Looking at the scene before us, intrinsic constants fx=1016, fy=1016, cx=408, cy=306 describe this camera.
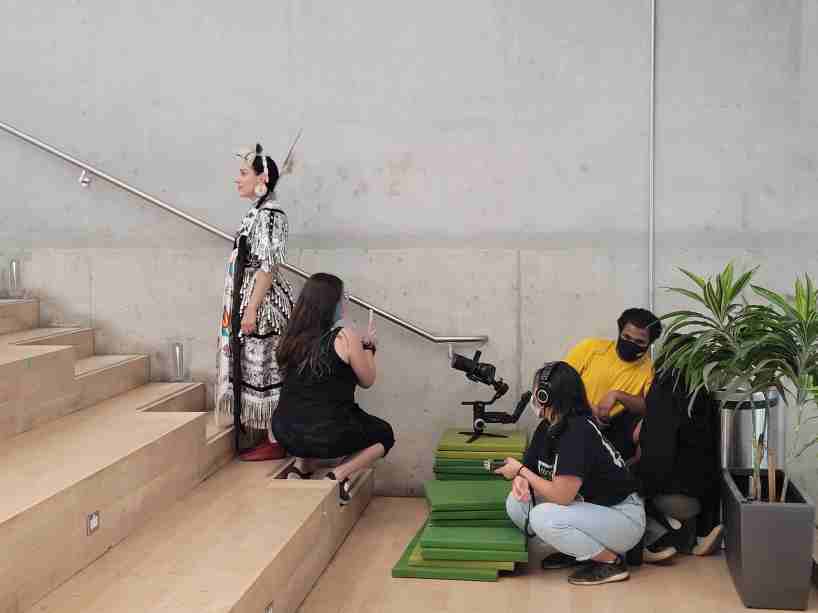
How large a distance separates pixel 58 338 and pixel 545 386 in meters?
2.43

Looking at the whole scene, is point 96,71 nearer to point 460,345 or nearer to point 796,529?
point 460,345

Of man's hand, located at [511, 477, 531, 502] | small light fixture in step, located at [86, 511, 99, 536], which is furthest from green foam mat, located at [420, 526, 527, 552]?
small light fixture in step, located at [86, 511, 99, 536]

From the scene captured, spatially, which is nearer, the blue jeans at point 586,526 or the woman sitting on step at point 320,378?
the blue jeans at point 586,526

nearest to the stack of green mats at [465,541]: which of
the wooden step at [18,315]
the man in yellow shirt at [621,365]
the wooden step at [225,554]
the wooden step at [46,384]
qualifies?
the wooden step at [225,554]

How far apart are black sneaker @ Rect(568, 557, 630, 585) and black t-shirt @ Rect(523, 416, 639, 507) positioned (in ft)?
0.78

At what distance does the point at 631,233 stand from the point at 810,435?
1281 millimetres

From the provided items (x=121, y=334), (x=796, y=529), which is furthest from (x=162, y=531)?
(x=796, y=529)

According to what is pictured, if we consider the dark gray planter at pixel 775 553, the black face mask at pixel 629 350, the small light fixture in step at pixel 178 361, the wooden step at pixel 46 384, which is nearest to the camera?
the dark gray planter at pixel 775 553

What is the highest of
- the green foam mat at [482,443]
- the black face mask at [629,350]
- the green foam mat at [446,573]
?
the black face mask at [629,350]

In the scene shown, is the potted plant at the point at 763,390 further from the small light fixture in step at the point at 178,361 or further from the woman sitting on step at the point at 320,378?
the small light fixture in step at the point at 178,361

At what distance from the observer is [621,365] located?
4504 mm

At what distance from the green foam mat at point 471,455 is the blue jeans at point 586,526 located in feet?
2.13

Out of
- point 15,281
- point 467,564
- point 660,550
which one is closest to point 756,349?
point 660,550

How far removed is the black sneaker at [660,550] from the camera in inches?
161
